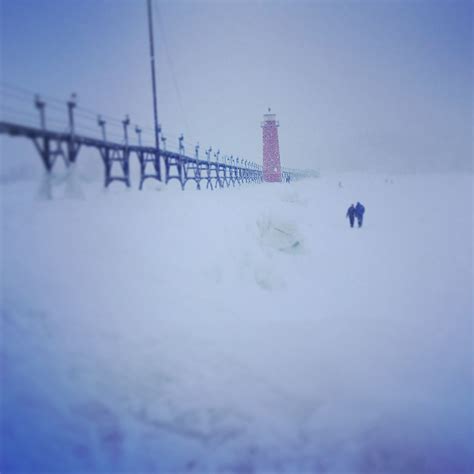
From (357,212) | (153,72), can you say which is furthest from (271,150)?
(153,72)

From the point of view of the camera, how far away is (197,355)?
419 cm

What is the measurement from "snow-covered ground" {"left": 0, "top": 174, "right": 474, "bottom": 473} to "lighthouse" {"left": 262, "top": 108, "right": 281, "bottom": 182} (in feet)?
49.0

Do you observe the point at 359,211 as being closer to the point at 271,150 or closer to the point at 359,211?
the point at 359,211

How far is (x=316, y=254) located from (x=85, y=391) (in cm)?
552

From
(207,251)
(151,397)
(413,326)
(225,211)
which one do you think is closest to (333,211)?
(225,211)

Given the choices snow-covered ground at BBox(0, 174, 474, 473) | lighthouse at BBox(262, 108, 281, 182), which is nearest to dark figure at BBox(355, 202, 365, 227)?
snow-covered ground at BBox(0, 174, 474, 473)

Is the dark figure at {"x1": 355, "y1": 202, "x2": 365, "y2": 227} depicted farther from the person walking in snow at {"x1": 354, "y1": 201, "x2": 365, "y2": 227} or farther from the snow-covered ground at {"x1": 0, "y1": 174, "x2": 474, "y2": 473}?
the snow-covered ground at {"x1": 0, "y1": 174, "x2": 474, "y2": 473}

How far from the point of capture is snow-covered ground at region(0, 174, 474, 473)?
11.0 feet

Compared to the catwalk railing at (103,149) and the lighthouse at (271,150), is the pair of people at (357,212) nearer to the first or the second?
the catwalk railing at (103,149)

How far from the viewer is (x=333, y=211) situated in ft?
35.5

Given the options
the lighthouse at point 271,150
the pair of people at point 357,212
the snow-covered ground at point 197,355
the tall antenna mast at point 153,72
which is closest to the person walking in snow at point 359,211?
the pair of people at point 357,212

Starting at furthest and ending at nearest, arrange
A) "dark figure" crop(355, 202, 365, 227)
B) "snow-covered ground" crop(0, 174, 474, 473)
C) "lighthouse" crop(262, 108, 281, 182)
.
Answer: "lighthouse" crop(262, 108, 281, 182) → "dark figure" crop(355, 202, 365, 227) → "snow-covered ground" crop(0, 174, 474, 473)

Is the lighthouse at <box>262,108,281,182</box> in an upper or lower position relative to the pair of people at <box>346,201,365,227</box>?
upper

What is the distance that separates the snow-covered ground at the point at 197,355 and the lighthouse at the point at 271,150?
14938 millimetres
